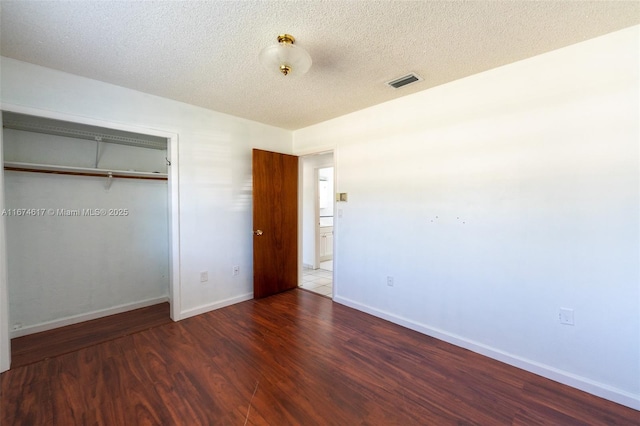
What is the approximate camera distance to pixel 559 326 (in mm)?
1996

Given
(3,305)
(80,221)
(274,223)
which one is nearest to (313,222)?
(274,223)

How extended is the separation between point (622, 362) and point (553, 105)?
186cm

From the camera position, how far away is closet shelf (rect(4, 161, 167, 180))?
99.0 inches

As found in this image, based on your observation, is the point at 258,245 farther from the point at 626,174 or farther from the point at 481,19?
the point at 626,174

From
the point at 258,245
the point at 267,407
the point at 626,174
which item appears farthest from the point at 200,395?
the point at 626,174

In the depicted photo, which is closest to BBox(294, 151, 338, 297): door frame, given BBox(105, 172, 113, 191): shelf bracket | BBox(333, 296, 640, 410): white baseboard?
BBox(333, 296, 640, 410): white baseboard

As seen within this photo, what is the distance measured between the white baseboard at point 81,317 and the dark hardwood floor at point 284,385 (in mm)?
759

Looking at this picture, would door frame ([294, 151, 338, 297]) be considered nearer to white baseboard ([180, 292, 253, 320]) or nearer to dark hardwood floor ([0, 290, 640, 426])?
white baseboard ([180, 292, 253, 320])

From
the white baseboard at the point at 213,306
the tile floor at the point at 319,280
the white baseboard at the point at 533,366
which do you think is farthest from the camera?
the tile floor at the point at 319,280

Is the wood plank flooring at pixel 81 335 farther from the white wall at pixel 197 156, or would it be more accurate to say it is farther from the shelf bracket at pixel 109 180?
the shelf bracket at pixel 109 180

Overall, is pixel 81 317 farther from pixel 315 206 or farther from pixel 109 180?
pixel 315 206

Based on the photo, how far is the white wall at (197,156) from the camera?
2285mm

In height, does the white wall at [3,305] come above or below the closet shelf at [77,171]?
below

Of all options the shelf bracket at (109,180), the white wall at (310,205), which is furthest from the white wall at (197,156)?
the white wall at (310,205)
